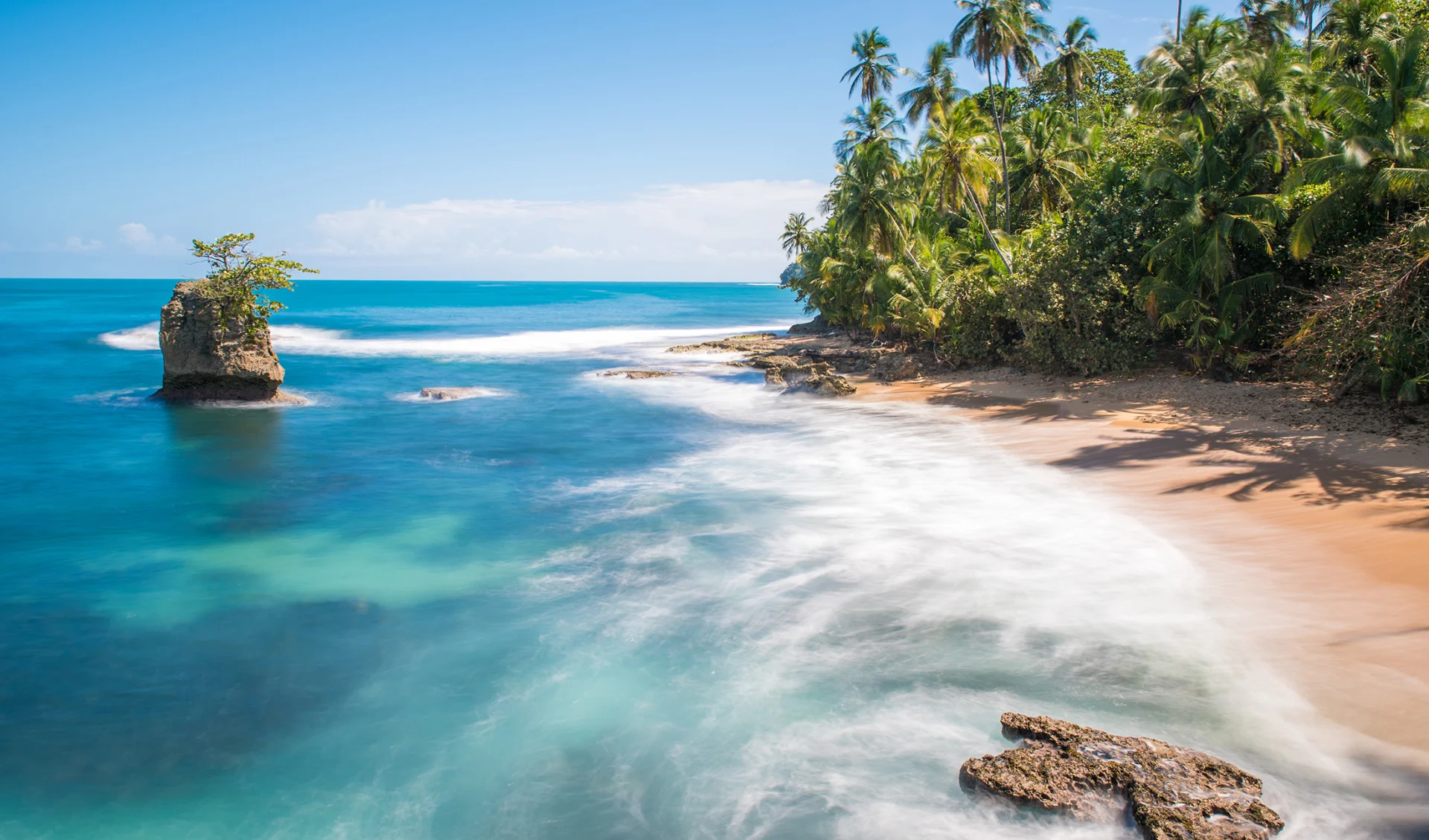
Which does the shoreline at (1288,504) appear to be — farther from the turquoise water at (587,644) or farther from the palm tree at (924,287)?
the palm tree at (924,287)

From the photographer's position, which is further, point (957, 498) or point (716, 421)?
point (716, 421)

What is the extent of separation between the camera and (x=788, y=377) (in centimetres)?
3194

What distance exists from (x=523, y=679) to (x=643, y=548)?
179 inches

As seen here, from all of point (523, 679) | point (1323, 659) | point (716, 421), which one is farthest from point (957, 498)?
point (716, 421)

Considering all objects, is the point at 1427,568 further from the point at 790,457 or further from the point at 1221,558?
the point at 790,457

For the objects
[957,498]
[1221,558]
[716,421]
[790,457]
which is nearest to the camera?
[1221,558]

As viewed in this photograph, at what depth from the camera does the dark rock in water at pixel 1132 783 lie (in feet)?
21.0

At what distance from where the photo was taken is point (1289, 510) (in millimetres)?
13375

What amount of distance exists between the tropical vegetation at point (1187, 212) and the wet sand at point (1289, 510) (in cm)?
176

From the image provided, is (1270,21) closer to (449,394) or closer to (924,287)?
(924,287)

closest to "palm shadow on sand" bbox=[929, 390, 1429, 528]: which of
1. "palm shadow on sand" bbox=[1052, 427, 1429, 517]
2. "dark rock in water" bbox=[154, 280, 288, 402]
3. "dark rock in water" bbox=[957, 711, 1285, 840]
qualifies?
"palm shadow on sand" bbox=[1052, 427, 1429, 517]

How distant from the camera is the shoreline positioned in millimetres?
8461

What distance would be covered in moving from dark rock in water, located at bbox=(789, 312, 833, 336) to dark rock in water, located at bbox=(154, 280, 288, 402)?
35840 millimetres

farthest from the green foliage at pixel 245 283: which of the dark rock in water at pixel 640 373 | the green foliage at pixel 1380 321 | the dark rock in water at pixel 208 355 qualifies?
the green foliage at pixel 1380 321
